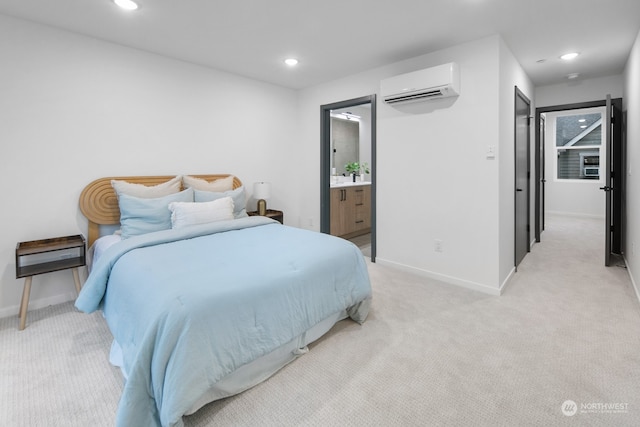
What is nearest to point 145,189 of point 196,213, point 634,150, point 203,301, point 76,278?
point 196,213

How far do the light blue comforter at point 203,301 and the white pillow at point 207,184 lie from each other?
1.00 m

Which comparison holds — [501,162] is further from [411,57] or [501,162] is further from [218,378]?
[218,378]

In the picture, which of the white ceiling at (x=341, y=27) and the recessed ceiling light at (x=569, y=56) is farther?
the recessed ceiling light at (x=569, y=56)

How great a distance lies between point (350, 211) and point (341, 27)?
300cm

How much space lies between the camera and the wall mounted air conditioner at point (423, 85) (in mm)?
3070

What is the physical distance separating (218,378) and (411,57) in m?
3.47

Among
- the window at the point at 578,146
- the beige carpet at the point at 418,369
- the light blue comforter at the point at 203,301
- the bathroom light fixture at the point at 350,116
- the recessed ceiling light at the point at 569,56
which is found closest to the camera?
the light blue comforter at the point at 203,301

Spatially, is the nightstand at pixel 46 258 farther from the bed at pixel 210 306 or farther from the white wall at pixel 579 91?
the white wall at pixel 579 91

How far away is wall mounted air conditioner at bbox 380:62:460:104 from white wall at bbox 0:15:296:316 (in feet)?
6.38

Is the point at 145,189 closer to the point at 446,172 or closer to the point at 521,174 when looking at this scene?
the point at 446,172

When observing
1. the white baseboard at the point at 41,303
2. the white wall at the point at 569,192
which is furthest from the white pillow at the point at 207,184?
the white wall at the point at 569,192

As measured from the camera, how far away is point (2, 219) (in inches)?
105

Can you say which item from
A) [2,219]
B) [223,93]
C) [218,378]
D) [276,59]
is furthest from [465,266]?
[2,219]

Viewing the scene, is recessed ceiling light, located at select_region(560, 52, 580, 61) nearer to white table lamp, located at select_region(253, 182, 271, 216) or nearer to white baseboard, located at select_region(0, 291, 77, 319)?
white table lamp, located at select_region(253, 182, 271, 216)
